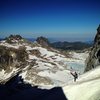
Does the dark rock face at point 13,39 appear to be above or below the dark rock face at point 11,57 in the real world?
above

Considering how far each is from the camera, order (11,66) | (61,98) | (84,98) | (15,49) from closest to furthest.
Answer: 1. (84,98)
2. (61,98)
3. (11,66)
4. (15,49)

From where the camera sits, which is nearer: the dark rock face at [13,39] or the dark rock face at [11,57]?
the dark rock face at [11,57]

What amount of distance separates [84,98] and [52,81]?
1619 inches

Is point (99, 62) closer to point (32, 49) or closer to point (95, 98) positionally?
point (95, 98)

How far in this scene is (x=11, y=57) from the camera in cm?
11594

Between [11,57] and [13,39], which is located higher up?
[13,39]

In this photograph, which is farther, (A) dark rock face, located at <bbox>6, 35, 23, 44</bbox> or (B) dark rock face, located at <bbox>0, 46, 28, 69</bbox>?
(A) dark rock face, located at <bbox>6, 35, 23, 44</bbox>

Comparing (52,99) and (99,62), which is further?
(99,62)

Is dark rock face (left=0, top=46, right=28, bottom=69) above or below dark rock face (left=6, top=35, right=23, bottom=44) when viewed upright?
below

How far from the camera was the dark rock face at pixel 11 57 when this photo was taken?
11131 centimetres

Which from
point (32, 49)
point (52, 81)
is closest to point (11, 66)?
point (32, 49)

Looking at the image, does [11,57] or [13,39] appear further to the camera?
[13,39]

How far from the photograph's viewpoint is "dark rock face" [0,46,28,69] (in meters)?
111

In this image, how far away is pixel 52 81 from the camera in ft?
232
